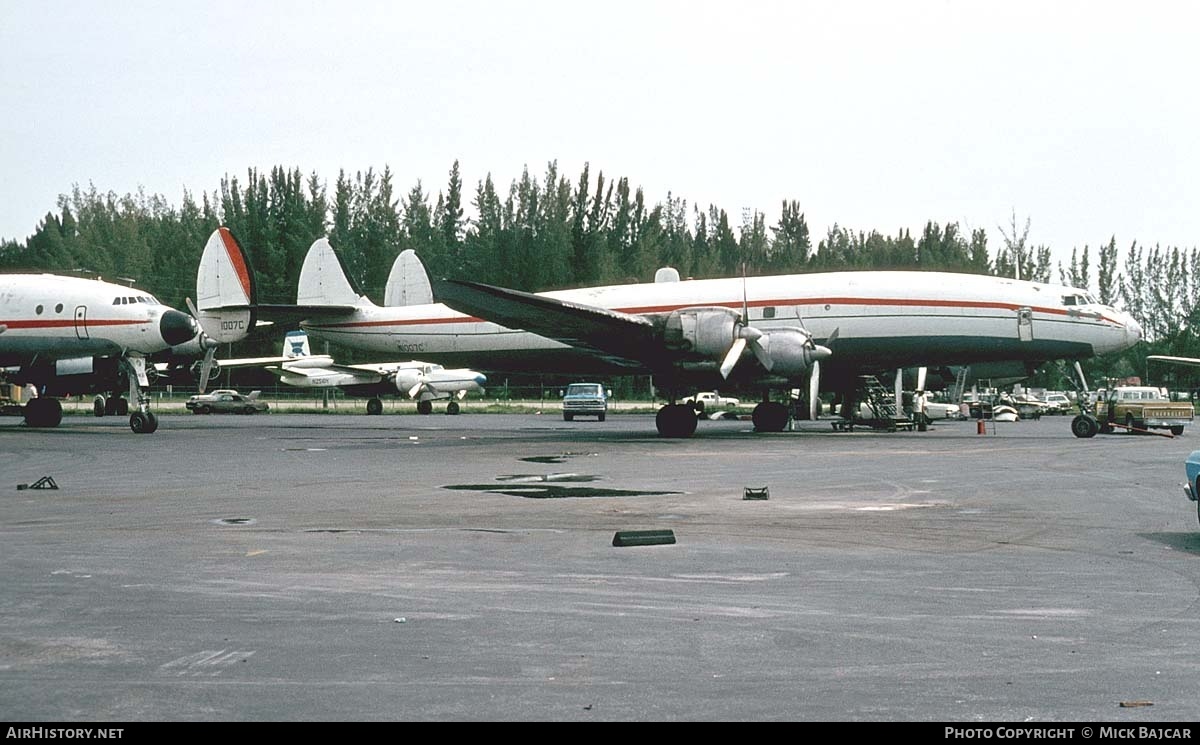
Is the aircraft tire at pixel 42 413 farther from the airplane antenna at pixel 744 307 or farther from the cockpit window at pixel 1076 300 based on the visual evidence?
the cockpit window at pixel 1076 300

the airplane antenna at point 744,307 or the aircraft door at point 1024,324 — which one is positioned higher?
the airplane antenna at point 744,307

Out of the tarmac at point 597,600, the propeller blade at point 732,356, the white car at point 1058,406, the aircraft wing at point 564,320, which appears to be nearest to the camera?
the tarmac at point 597,600

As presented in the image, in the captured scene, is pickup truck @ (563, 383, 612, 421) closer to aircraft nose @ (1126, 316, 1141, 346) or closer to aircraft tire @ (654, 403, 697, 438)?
aircraft tire @ (654, 403, 697, 438)

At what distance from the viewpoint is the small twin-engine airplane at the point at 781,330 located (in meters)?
31.9

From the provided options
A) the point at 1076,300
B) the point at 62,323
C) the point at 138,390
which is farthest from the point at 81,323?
the point at 1076,300

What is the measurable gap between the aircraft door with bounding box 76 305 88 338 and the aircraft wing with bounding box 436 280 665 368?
12.2 metres

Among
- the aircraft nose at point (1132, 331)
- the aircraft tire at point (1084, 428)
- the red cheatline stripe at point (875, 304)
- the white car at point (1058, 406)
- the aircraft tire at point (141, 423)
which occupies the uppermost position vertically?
the red cheatline stripe at point (875, 304)

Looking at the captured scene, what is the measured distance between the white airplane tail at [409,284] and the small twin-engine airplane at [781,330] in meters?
6.07

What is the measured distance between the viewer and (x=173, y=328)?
35.3 metres

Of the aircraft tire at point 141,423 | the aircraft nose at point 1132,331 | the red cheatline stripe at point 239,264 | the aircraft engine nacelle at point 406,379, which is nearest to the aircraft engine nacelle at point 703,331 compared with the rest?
the aircraft nose at point 1132,331

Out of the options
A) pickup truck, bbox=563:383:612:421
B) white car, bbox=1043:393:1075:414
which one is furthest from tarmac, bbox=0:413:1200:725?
white car, bbox=1043:393:1075:414

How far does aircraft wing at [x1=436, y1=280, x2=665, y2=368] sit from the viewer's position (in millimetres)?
29812

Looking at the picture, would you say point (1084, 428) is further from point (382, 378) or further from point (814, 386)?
point (382, 378)
